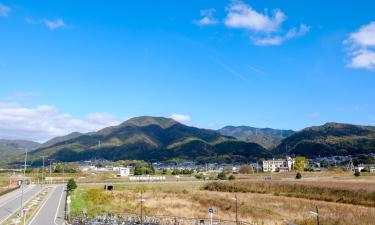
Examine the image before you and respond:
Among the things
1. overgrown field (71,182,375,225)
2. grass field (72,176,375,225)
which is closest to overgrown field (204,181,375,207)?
grass field (72,176,375,225)

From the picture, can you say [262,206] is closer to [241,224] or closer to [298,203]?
[298,203]

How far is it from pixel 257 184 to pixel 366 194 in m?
36.0

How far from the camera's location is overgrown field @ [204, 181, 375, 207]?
65394mm

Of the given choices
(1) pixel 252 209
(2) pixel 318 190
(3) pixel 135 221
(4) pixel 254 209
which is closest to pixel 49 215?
(3) pixel 135 221

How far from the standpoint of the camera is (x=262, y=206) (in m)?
62.5

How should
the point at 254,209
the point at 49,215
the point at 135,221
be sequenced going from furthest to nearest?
the point at 254,209, the point at 49,215, the point at 135,221

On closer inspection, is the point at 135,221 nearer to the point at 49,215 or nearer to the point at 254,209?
the point at 49,215

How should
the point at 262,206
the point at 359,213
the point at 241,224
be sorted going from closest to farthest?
1. the point at 241,224
2. the point at 359,213
3. the point at 262,206

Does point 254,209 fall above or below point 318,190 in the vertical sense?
below

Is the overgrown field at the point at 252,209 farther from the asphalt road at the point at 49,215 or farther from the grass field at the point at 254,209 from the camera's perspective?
the asphalt road at the point at 49,215

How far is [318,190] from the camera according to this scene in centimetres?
7806

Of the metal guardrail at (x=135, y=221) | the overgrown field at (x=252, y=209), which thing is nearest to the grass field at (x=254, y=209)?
the overgrown field at (x=252, y=209)

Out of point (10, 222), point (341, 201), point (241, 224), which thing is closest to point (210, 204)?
point (341, 201)

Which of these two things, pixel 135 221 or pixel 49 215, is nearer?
pixel 135 221
